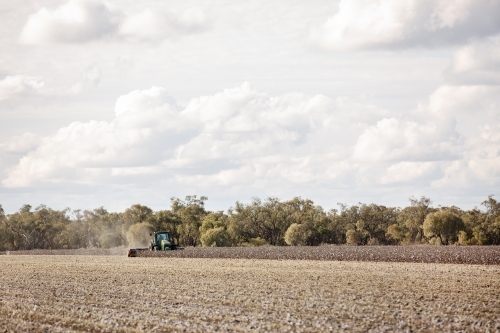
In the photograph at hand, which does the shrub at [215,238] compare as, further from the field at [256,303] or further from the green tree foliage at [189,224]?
the field at [256,303]

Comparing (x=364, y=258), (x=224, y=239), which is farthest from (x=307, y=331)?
(x=224, y=239)

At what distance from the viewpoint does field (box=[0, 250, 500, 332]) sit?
19344 millimetres

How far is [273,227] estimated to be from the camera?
113000mm

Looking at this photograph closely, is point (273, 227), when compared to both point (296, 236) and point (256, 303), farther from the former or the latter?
point (256, 303)

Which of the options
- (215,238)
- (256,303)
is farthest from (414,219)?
(256,303)

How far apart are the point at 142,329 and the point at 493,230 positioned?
86.1 meters

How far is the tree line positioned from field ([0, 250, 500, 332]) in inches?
2422

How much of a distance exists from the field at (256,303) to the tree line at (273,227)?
202 ft

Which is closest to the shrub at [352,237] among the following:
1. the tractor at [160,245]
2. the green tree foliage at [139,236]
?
the green tree foliage at [139,236]

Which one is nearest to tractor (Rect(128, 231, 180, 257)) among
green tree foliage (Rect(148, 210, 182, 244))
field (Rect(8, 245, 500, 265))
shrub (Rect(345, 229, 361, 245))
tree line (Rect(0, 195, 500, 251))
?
field (Rect(8, 245, 500, 265))

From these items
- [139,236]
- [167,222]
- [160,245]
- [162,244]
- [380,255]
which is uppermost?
[167,222]

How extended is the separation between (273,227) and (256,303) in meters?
89.6

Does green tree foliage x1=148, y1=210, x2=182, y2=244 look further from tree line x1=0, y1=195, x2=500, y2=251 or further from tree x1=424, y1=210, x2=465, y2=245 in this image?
tree x1=424, y1=210, x2=465, y2=245

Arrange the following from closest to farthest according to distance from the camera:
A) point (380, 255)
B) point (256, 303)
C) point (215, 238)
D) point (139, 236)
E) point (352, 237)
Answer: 1. point (256, 303)
2. point (380, 255)
3. point (215, 238)
4. point (139, 236)
5. point (352, 237)
